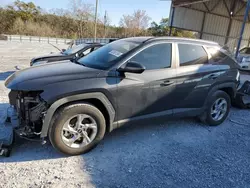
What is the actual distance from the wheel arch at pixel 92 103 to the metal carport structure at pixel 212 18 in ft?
48.9

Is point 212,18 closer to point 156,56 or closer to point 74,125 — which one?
point 156,56

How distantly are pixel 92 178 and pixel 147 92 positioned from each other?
147cm

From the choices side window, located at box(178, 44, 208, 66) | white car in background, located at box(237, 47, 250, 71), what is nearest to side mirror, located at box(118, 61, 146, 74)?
side window, located at box(178, 44, 208, 66)

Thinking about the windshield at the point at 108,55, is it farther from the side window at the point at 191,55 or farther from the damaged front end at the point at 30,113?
the damaged front end at the point at 30,113

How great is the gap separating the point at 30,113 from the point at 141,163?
5.42ft

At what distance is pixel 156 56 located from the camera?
10.8ft

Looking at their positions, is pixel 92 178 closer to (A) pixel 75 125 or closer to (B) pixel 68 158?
(B) pixel 68 158

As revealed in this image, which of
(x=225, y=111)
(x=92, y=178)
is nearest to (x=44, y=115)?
(x=92, y=178)

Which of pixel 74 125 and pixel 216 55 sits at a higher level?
pixel 216 55

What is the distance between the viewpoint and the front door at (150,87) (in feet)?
9.73

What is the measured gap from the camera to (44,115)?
251 cm

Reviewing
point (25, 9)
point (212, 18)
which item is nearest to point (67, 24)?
point (25, 9)

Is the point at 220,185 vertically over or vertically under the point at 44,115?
under

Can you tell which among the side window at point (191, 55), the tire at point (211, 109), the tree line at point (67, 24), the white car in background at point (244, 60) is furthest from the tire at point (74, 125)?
the tree line at point (67, 24)
